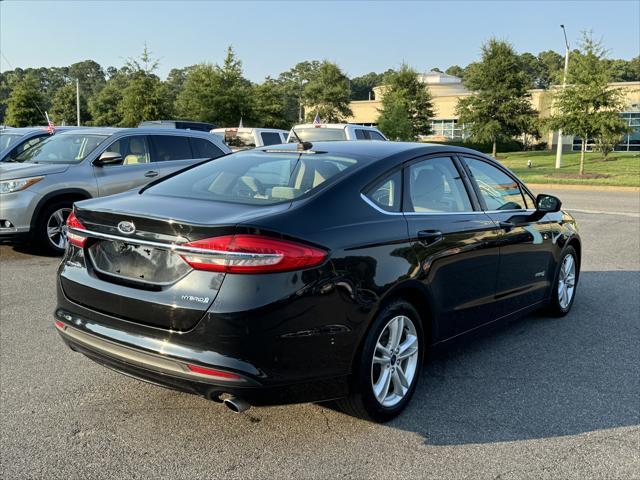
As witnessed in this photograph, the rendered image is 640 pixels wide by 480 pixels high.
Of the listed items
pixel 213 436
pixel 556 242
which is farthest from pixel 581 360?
pixel 213 436

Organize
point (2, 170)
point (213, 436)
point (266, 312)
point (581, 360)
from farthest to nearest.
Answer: point (2, 170) < point (581, 360) < point (213, 436) < point (266, 312)

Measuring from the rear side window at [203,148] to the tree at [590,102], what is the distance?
62.4 ft

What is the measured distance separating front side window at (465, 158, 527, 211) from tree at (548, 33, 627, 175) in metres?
21.7

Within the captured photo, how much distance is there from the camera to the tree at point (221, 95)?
1420 inches

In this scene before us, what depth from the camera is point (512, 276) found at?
482 centimetres

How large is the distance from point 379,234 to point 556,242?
270cm

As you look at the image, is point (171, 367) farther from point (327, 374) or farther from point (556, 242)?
point (556, 242)

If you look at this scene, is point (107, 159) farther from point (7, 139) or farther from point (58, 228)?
point (7, 139)

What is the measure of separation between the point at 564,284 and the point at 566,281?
0.06m

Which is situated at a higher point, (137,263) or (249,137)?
(249,137)

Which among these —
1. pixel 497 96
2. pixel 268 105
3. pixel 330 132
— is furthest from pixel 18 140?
pixel 268 105

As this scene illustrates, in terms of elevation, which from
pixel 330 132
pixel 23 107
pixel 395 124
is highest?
pixel 23 107

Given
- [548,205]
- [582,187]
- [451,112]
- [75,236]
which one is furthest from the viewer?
[451,112]

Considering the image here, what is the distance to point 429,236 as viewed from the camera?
3867 millimetres
